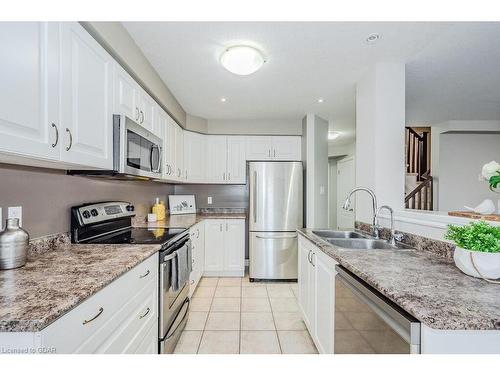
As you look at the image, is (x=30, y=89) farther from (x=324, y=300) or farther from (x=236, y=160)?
(x=236, y=160)

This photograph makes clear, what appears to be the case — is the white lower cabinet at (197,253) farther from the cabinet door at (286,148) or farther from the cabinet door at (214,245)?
the cabinet door at (286,148)

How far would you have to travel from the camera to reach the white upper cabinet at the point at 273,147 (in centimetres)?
393

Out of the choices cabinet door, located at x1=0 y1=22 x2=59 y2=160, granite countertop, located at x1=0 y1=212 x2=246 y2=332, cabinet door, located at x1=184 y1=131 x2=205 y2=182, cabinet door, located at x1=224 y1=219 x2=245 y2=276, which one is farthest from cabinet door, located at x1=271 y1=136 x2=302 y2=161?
cabinet door, located at x1=0 y1=22 x2=59 y2=160

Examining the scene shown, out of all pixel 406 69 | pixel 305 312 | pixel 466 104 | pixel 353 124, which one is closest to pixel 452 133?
pixel 466 104

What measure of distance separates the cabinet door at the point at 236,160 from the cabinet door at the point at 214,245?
76 centimetres

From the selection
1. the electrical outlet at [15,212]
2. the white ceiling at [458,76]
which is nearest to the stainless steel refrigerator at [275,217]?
the white ceiling at [458,76]

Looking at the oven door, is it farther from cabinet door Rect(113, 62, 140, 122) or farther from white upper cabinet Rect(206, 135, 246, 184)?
white upper cabinet Rect(206, 135, 246, 184)

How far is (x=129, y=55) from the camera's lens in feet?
5.88

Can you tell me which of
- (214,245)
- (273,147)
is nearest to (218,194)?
(214,245)

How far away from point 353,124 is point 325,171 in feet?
3.41

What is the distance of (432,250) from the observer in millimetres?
1497

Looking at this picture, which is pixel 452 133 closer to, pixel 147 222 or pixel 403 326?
pixel 403 326

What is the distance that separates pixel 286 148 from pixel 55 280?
3.41m
